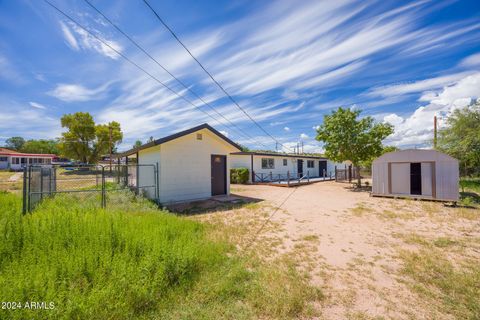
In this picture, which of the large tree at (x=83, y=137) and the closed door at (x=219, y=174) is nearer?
the closed door at (x=219, y=174)

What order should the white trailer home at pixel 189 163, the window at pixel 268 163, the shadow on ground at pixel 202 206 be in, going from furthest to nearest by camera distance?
the window at pixel 268 163
the white trailer home at pixel 189 163
the shadow on ground at pixel 202 206

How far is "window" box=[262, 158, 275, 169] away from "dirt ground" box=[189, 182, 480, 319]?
1256 centimetres

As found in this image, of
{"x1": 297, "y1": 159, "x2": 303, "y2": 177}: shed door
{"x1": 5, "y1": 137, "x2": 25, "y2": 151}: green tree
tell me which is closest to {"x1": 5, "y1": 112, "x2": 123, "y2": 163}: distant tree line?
{"x1": 297, "y1": 159, "x2": 303, "y2": 177}: shed door

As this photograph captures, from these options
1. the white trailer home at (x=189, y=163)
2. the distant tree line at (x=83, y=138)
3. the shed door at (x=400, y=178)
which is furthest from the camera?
the distant tree line at (x=83, y=138)

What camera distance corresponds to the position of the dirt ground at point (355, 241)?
9.32 feet

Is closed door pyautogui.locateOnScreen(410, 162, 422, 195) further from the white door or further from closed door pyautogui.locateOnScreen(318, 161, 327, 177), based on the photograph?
closed door pyautogui.locateOnScreen(318, 161, 327, 177)

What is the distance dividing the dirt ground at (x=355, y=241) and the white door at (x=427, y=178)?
74 cm

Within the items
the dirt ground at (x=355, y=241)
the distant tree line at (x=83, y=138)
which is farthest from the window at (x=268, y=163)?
the distant tree line at (x=83, y=138)

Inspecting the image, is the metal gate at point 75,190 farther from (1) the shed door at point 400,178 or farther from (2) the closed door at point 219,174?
(1) the shed door at point 400,178

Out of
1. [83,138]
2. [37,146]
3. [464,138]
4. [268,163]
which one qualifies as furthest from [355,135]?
[37,146]

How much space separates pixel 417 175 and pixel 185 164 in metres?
12.2

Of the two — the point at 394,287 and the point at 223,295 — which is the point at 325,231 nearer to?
the point at 394,287

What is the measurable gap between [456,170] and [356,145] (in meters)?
5.95

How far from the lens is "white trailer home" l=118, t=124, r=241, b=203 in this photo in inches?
378
